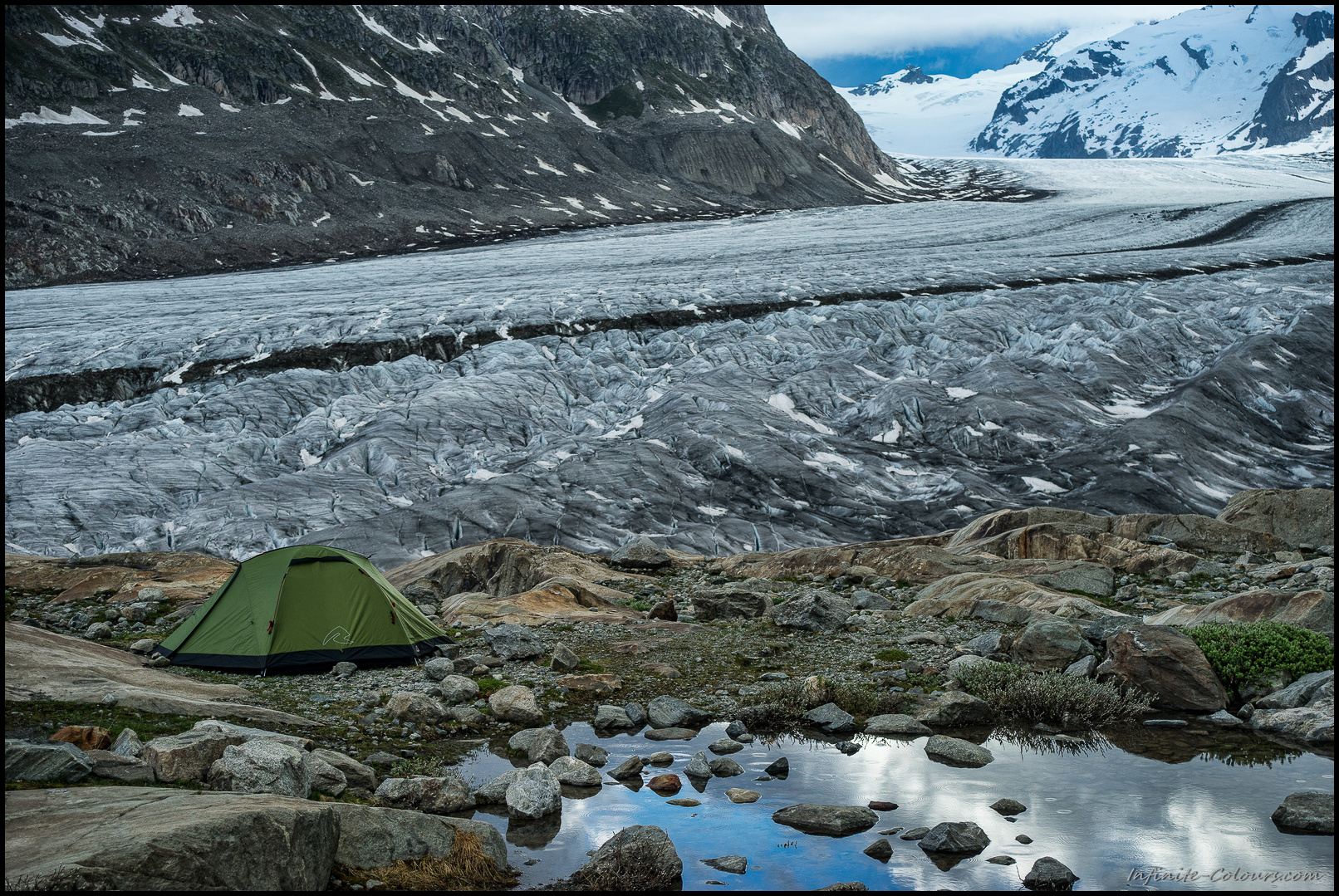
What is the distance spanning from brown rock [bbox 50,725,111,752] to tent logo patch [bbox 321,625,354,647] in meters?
4.18

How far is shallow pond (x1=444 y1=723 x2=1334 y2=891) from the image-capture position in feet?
20.9

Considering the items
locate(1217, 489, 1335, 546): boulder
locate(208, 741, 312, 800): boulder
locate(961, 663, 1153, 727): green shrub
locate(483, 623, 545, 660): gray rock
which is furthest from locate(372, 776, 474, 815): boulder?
locate(1217, 489, 1335, 546): boulder

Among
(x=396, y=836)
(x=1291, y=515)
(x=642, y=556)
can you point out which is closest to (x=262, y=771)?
(x=396, y=836)

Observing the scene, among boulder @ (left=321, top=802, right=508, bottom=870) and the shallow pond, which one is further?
the shallow pond

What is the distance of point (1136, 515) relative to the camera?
1809cm

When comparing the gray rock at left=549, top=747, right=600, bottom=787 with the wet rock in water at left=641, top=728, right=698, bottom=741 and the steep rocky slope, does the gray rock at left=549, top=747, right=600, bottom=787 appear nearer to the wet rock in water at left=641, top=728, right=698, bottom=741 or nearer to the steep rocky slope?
the wet rock in water at left=641, top=728, right=698, bottom=741

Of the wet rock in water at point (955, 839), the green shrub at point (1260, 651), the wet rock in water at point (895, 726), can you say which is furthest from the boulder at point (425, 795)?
the green shrub at point (1260, 651)

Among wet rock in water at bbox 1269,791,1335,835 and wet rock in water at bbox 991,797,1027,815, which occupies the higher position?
wet rock in water at bbox 1269,791,1335,835

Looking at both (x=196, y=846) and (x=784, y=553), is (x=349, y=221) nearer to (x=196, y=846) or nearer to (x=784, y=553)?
(x=784, y=553)

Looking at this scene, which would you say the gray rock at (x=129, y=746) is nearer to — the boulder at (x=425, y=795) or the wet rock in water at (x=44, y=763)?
the wet rock in water at (x=44, y=763)

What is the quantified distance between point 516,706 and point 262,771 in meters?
3.32

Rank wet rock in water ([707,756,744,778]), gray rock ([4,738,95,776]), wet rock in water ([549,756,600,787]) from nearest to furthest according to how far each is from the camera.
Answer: gray rock ([4,738,95,776]), wet rock in water ([549,756,600,787]), wet rock in water ([707,756,744,778])

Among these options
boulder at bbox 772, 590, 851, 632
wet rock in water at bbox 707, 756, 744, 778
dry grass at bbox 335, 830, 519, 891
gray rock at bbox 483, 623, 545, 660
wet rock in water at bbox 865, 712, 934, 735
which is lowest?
boulder at bbox 772, 590, 851, 632

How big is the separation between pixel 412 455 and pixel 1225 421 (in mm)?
23867
